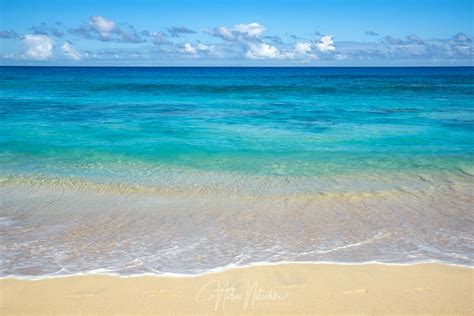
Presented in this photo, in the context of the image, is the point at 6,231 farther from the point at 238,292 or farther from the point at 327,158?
the point at 327,158

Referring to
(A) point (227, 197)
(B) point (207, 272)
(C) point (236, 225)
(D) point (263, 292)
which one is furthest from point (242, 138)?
(D) point (263, 292)

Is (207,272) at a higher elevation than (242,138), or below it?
below

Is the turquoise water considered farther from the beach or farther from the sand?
the sand

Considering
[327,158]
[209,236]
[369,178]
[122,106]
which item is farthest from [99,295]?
[122,106]

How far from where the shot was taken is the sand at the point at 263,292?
4309mm

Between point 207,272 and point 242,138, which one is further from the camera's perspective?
point 242,138

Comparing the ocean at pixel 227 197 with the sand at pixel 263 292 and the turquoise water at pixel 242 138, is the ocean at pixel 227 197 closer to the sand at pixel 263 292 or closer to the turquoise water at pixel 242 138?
the turquoise water at pixel 242 138

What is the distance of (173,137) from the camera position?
1553cm

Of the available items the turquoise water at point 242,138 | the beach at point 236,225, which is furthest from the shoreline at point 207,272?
the turquoise water at point 242,138

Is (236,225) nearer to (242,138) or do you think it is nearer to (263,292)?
(263,292)

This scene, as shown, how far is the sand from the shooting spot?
4.31 m

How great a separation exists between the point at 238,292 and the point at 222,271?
0.57 meters

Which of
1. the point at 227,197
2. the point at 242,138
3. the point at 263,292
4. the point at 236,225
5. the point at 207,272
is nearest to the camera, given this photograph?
the point at 263,292

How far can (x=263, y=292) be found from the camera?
15.1 feet
